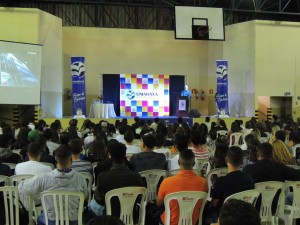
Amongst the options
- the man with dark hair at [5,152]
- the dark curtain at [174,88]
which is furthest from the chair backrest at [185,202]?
the dark curtain at [174,88]

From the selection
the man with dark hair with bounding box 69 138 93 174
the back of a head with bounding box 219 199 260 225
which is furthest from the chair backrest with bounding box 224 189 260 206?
the man with dark hair with bounding box 69 138 93 174

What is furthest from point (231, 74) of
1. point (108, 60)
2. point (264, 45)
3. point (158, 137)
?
point (158, 137)

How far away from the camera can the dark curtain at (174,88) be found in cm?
1760

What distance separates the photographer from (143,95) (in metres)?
17.1

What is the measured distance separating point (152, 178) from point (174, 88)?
543 inches

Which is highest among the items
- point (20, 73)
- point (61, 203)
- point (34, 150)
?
point (20, 73)

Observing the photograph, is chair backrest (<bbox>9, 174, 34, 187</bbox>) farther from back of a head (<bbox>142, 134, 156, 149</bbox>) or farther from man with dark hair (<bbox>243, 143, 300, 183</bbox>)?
man with dark hair (<bbox>243, 143, 300, 183</bbox>)

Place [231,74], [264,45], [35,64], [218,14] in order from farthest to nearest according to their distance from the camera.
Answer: [231,74] → [264,45] → [218,14] → [35,64]

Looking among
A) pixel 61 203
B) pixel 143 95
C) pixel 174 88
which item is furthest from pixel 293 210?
pixel 174 88

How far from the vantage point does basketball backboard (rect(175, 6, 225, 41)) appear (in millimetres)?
13672

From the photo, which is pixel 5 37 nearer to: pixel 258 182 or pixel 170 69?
pixel 170 69

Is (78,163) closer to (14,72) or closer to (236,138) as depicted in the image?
(236,138)

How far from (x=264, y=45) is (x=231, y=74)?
1.97 meters

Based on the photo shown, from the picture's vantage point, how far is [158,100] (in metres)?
17.4
